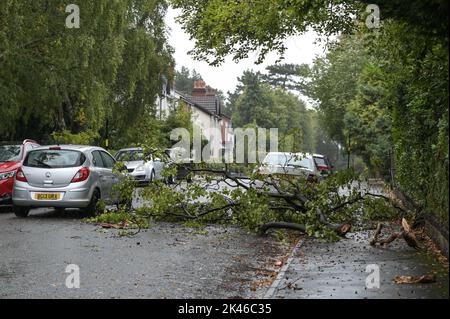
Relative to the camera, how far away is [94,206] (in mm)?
15195

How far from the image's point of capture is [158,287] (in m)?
7.83

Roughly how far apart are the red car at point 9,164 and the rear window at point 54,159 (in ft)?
2.92

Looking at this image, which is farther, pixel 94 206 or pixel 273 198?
pixel 94 206

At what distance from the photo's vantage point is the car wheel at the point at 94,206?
15.1 m

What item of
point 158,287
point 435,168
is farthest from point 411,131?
point 158,287

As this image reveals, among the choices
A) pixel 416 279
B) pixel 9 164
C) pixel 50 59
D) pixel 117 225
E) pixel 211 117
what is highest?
pixel 50 59

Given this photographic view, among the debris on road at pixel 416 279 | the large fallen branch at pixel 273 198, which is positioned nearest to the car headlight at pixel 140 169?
the large fallen branch at pixel 273 198

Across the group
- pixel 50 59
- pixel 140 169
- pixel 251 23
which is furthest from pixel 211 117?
pixel 251 23

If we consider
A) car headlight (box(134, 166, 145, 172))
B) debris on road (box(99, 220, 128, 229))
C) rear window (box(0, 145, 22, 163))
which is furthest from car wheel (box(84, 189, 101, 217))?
car headlight (box(134, 166, 145, 172))

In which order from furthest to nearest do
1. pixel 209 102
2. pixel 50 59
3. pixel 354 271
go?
pixel 209 102
pixel 50 59
pixel 354 271

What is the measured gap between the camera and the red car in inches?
639

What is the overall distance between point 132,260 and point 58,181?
559 centimetres

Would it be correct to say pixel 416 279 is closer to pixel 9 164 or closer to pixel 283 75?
pixel 9 164

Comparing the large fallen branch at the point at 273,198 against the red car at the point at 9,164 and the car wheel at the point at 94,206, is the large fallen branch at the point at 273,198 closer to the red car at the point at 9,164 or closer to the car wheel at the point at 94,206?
the car wheel at the point at 94,206
